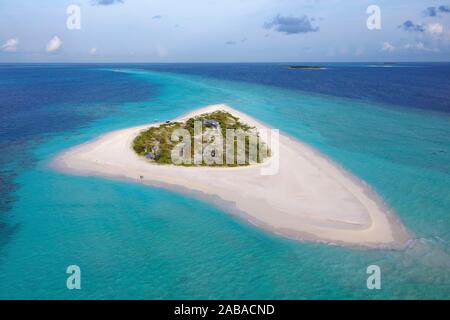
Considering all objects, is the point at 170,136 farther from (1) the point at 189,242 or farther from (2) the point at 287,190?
(1) the point at 189,242

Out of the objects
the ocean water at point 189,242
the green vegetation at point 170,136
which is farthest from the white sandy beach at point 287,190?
the green vegetation at point 170,136

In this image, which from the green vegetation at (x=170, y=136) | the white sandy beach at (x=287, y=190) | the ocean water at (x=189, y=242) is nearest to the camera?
the ocean water at (x=189, y=242)

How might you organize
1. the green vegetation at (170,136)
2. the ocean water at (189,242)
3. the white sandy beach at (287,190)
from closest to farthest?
the ocean water at (189,242) < the white sandy beach at (287,190) < the green vegetation at (170,136)

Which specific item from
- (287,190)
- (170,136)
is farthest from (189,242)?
(170,136)

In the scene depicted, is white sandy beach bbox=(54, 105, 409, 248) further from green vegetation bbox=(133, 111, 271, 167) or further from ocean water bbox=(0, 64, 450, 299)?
green vegetation bbox=(133, 111, 271, 167)

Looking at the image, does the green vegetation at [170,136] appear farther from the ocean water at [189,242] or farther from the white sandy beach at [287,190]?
the ocean water at [189,242]

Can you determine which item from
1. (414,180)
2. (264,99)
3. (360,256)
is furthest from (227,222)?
(264,99)

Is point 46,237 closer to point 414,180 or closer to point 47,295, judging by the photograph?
point 47,295
